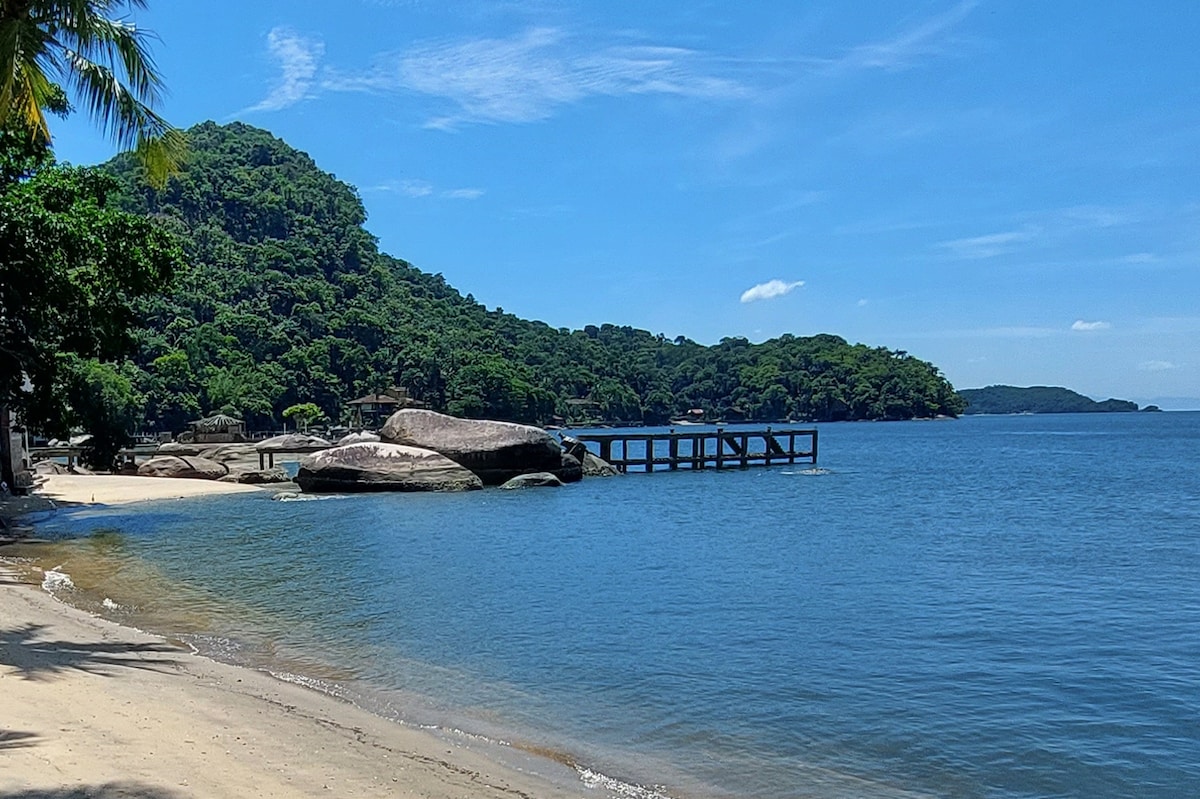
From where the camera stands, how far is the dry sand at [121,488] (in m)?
30.9

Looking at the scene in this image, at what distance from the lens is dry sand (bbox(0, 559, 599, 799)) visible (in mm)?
5789

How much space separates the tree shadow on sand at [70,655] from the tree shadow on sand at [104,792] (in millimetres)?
3304

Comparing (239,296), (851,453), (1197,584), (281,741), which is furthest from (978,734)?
(239,296)

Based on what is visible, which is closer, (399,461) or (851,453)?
(399,461)

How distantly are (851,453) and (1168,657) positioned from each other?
6427 cm

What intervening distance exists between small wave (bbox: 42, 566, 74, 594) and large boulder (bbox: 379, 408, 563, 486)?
20591 millimetres

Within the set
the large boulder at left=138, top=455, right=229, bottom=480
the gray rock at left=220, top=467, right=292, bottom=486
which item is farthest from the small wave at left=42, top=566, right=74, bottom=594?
the large boulder at left=138, top=455, right=229, bottom=480

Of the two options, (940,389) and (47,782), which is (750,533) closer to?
(47,782)

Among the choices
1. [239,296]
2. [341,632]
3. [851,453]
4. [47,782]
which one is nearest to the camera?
[47,782]

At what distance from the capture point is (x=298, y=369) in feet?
326

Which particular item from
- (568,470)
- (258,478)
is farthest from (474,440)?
(258,478)

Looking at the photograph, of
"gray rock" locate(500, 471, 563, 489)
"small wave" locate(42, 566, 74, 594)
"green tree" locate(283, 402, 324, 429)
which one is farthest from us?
Answer: "green tree" locate(283, 402, 324, 429)

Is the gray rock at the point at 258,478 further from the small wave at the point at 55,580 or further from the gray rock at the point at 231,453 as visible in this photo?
the small wave at the point at 55,580

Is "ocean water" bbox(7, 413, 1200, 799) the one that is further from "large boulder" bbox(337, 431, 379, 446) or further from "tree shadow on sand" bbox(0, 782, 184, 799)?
"large boulder" bbox(337, 431, 379, 446)
